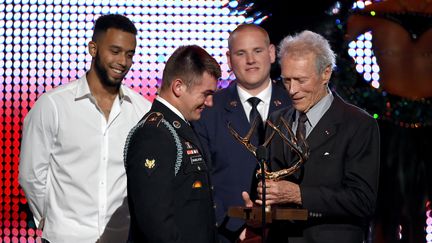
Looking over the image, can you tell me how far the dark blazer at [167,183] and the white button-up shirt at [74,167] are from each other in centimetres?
72

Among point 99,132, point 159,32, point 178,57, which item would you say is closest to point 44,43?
point 159,32

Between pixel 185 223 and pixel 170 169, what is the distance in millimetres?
200

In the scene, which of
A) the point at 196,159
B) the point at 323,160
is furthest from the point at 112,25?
the point at 323,160

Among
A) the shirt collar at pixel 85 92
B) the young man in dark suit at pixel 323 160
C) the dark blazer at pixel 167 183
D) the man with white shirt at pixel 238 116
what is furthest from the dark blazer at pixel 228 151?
the dark blazer at pixel 167 183

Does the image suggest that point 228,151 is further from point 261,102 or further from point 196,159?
point 196,159

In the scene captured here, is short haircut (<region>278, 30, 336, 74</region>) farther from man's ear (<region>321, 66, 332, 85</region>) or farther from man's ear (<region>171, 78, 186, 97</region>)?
man's ear (<region>171, 78, 186, 97</region>)

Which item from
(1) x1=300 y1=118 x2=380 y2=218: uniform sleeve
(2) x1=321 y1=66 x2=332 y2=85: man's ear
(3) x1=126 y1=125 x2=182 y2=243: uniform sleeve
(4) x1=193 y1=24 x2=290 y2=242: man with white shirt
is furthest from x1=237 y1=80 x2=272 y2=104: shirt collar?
(3) x1=126 y1=125 x2=182 y2=243: uniform sleeve

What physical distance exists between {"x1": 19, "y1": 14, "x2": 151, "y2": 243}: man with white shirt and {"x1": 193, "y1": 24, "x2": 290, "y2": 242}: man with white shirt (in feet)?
1.53

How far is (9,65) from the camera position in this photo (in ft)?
17.0

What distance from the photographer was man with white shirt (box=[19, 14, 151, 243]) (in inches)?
152

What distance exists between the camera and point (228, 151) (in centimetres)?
421

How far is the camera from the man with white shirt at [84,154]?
386 cm

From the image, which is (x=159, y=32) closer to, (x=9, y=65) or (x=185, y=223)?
(x=9, y=65)

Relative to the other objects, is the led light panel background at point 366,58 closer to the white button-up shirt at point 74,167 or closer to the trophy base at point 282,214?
the white button-up shirt at point 74,167
